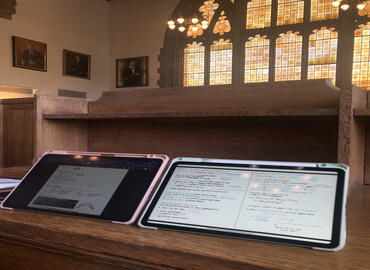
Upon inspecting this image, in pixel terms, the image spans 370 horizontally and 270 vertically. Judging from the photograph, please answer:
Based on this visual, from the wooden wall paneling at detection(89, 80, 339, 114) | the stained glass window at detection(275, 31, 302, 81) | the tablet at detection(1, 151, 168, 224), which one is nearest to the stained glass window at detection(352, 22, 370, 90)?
the stained glass window at detection(275, 31, 302, 81)

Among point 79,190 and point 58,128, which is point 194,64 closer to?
point 58,128

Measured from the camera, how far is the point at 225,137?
1578 millimetres

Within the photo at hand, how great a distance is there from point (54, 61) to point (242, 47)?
4.35 meters

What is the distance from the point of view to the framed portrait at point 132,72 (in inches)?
351

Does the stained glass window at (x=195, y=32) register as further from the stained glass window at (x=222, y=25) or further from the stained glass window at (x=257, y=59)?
the stained glass window at (x=257, y=59)

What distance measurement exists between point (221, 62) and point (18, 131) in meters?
5.14

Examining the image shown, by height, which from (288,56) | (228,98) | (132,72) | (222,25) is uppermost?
(222,25)

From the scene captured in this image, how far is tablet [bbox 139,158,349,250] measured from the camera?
2.04 ft

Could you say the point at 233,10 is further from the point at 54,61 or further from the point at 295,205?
the point at 295,205

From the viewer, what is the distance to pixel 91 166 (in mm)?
904

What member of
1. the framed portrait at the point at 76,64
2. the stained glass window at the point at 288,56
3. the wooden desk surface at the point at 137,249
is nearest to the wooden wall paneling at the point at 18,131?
the framed portrait at the point at 76,64

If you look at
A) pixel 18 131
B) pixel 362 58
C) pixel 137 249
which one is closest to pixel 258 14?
pixel 362 58

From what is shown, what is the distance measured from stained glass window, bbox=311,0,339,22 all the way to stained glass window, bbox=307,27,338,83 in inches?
10.9

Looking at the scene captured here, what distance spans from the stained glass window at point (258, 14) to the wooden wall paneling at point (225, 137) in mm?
7082
